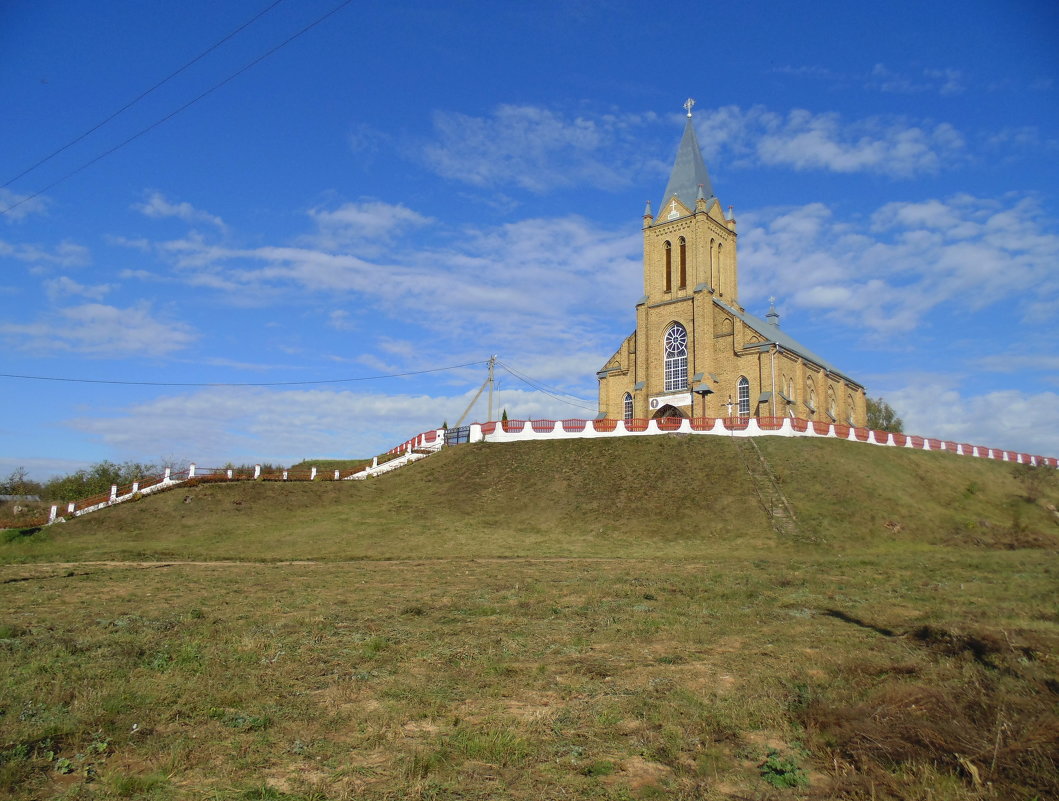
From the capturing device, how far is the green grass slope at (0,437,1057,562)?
79.5 feet

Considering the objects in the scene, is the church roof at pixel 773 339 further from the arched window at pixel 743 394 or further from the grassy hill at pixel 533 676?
the grassy hill at pixel 533 676

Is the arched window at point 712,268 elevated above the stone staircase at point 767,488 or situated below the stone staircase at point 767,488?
above

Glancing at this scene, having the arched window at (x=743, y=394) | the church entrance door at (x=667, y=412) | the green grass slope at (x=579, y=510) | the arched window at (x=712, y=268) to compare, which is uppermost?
the arched window at (x=712, y=268)

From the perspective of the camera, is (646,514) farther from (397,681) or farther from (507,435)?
(397,681)

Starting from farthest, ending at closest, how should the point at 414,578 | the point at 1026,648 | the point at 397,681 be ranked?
the point at 414,578
the point at 1026,648
the point at 397,681

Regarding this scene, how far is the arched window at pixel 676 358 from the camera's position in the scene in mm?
49938

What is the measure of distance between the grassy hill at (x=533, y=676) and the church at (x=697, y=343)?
2601cm

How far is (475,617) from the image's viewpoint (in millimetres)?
11242

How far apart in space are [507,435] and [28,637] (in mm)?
31044

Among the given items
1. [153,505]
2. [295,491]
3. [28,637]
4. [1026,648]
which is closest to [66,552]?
[153,505]

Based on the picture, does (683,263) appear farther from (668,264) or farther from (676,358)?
(676,358)

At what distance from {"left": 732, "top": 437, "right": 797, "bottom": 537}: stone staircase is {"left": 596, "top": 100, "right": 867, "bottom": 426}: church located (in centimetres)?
1264

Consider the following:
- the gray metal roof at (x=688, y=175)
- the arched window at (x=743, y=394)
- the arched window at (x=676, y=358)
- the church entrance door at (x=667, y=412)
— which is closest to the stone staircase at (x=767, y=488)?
the arched window at (x=743, y=394)

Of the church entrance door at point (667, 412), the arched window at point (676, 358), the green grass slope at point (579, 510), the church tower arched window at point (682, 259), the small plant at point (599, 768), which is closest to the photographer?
the small plant at point (599, 768)
